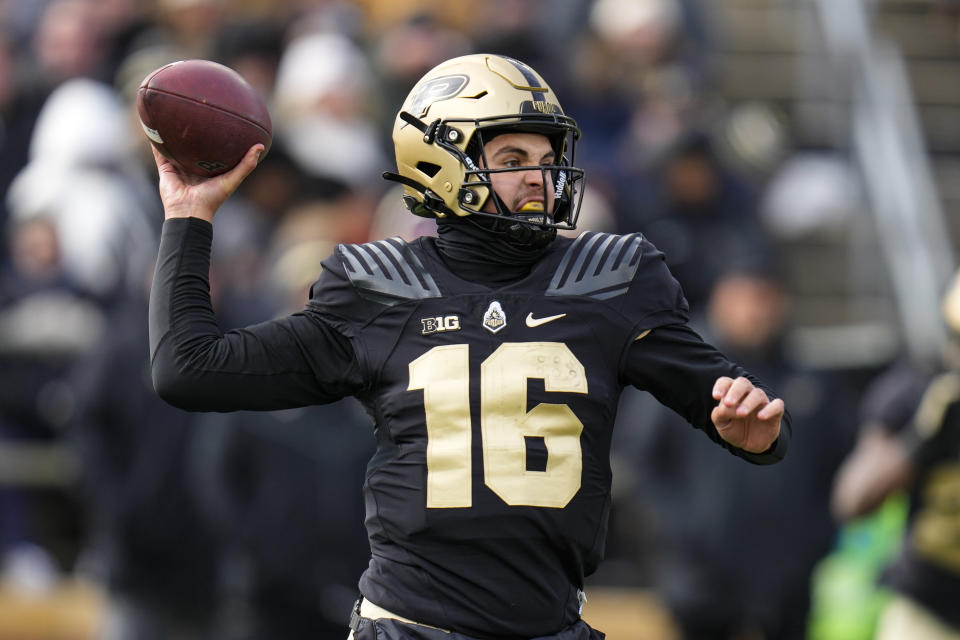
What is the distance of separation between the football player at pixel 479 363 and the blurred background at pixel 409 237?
13.3ft

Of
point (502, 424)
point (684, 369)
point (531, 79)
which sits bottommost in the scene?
point (502, 424)

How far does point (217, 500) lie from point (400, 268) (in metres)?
4.41

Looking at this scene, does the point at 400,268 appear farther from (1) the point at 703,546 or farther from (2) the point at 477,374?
(1) the point at 703,546

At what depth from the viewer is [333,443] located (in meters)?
8.40

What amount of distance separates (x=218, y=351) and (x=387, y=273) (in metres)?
0.46

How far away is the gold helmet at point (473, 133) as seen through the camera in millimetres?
4336

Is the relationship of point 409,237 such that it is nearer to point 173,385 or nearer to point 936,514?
point 936,514

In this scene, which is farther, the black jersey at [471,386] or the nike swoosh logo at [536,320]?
the nike swoosh logo at [536,320]

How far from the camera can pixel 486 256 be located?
14.4ft

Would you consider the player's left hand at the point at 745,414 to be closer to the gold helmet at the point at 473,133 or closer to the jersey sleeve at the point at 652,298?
the jersey sleeve at the point at 652,298

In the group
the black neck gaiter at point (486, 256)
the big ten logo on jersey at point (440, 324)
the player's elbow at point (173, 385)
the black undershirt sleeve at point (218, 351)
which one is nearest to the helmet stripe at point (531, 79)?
the black neck gaiter at point (486, 256)

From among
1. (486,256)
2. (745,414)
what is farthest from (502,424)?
(745,414)

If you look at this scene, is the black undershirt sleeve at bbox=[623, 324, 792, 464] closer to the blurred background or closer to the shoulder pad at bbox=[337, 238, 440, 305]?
the shoulder pad at bbox=[337, 238, 440, 305]

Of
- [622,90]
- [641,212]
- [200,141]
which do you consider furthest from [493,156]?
[622,90]
